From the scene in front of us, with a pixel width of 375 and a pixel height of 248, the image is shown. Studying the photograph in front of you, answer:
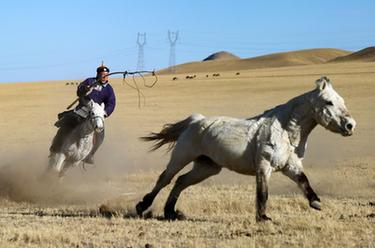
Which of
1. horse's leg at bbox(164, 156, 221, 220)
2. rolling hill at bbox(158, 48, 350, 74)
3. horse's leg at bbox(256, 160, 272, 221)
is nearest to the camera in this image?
horse's leg at bbox(256, 160, 272, 221)

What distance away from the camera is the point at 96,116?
11.8 meters

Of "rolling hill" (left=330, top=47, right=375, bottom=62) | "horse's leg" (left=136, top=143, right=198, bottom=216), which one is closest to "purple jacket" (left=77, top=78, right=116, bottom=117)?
"horse's leg" (left=136, top=143, right=198, bottom=216)

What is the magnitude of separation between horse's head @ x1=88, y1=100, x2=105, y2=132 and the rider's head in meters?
0.61

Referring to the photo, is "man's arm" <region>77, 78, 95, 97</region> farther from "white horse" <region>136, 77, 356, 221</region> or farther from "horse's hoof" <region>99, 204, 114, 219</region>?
"white horse" <region>136, 77, 356, 221</region>

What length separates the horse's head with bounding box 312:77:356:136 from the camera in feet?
30.2

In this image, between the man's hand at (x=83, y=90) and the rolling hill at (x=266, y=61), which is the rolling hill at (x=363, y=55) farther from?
the man's hand at (x=83, y=90)

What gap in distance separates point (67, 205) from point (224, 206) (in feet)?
8.95

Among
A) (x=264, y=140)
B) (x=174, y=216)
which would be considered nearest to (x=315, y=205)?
(x=264, y=140)

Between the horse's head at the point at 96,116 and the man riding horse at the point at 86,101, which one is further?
the man riding horse at the point at 86,101

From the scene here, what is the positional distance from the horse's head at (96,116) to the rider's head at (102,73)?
61cm

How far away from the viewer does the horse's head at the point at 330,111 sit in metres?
9.20

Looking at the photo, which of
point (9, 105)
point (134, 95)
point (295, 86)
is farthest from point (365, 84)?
point (9, 105)

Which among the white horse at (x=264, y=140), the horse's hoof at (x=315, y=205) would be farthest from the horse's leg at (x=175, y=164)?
the horse's hoof at (x=315, y=205)

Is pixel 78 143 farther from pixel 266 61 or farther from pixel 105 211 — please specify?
pixel 266 61
